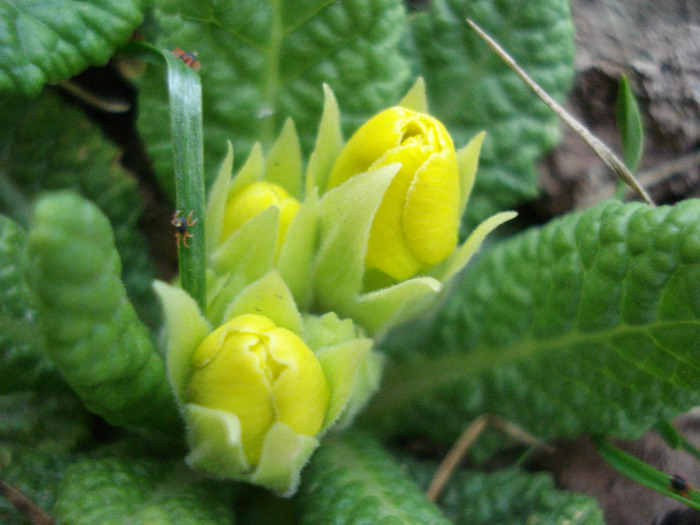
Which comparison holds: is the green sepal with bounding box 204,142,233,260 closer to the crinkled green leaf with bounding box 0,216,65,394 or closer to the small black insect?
the crinkled green leaf with bounding box 0,216,65,394

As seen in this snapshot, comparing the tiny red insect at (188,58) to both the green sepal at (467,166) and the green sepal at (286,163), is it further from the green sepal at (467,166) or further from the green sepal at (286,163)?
the green sepal at (467,166)

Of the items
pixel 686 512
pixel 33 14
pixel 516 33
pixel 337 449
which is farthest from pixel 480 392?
pixel 33 14

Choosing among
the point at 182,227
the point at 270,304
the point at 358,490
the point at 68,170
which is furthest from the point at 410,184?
the point at 68,170

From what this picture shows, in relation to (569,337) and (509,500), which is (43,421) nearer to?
(509,500)

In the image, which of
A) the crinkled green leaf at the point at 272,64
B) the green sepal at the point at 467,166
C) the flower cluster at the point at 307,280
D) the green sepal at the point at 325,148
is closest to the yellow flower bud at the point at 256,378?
the flower cluster at the point at 307,280

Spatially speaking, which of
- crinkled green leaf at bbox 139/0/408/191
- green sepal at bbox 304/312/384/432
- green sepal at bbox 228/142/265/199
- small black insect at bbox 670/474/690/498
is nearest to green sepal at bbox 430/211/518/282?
green sepal at bbox 304/312/384/432

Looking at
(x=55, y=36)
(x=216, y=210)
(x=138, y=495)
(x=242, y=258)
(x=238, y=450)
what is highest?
(x=55, y=36)

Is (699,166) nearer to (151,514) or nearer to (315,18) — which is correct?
(315,18)

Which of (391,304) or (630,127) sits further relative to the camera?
(630,127)
